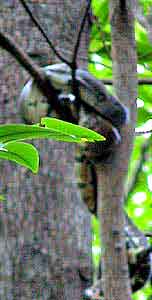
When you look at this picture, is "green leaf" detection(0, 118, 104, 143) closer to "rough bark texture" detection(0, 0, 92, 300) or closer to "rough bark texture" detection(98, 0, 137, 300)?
"rough bark texture" detection(98, 0, 137, 300)

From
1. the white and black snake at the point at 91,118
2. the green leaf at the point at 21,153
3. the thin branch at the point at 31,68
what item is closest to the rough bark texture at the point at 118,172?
the white and black snake at the point at 91,118

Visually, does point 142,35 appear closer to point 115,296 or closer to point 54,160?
point 54,160

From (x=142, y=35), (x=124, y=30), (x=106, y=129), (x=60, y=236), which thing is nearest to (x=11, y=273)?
(x=60, y=236)

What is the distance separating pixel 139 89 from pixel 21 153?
959mm

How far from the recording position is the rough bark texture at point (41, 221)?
120 centimetres

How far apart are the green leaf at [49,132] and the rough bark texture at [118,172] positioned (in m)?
0.43

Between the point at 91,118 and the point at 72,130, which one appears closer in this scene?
the point at 72,130

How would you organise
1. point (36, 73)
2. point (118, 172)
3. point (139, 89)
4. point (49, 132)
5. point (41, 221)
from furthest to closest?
point (139, 89), point (41, 221), point (36, 73), point (118, 172), point (49, 132)

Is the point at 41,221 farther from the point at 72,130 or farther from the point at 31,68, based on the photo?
the point at 72,130

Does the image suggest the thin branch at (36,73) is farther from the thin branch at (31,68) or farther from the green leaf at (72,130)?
the green leaf at (72,130)

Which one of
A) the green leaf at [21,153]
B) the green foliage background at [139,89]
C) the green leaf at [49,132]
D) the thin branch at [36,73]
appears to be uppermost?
the green foliage background at [139,89]

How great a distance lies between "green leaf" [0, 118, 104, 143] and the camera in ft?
1.42

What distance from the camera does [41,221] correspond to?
48.9 inches

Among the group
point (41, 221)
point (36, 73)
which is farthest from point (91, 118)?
point (41, 221)
